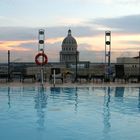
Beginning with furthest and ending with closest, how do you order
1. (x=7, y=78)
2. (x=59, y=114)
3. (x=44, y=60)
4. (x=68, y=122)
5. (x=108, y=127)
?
(x=7, y=78) → (x=44, y=60) → (x=59, y=114) → (x=68, y=122) → (x=108, y=127)

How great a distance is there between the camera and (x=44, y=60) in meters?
26.0

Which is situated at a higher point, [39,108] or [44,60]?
[44,60]

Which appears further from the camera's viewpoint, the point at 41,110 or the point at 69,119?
the point at 41,110

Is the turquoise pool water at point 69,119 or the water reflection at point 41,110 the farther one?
the water reflection at point 41,110

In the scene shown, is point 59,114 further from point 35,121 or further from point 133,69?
point 133,69

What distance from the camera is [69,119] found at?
37.7 feet

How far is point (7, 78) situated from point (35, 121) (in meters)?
A: 17.9

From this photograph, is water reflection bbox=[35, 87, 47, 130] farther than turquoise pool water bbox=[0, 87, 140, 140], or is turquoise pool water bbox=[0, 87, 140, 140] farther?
water reflection bbox=[35, 87, 47, 130]

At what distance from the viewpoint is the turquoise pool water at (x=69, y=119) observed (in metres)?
9.17

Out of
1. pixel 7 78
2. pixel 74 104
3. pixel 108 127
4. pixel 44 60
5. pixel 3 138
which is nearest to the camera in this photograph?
pixel 3 138

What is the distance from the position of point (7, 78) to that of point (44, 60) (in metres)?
3.91

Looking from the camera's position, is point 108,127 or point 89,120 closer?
point 108,127

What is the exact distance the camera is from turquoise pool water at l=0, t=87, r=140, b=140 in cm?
917

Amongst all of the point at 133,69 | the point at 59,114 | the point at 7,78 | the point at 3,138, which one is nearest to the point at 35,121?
the point at 59,114
